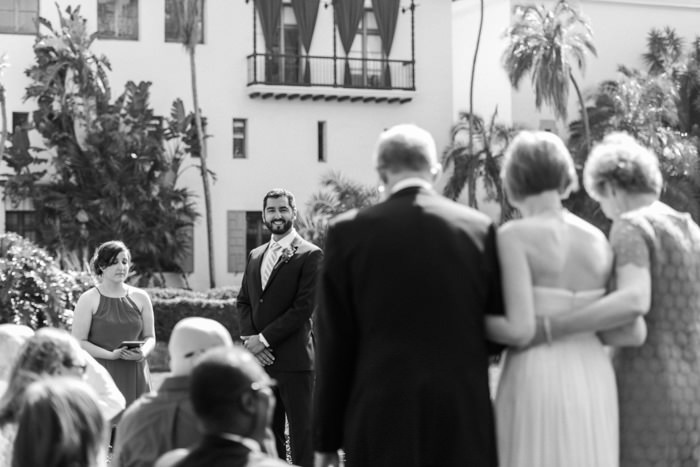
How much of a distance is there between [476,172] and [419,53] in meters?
5.73

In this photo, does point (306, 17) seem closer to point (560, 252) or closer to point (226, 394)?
point (560, 252)

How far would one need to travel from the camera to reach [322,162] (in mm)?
38688

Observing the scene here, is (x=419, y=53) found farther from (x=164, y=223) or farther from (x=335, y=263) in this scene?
(x=335, y=263)

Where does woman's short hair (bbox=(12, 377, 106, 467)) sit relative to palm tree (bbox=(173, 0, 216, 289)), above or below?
below

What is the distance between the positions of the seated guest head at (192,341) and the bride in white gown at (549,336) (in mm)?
1142

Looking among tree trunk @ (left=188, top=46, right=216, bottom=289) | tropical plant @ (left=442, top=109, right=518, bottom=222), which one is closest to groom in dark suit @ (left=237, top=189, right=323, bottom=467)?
tree trunk @ (left=188, top=46, right=216, bottom=289)

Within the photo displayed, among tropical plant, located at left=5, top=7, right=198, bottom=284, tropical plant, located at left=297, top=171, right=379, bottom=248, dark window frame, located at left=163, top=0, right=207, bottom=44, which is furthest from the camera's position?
dark window frame, located at left=163, top=0, right=207, bottom=44

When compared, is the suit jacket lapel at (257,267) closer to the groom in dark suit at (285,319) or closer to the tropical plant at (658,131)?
the groom in dark suit at (285,319)

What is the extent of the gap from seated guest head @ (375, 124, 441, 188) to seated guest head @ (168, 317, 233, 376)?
98 centimetres

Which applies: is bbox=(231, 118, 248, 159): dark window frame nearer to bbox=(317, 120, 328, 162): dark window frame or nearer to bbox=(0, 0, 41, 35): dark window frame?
bbox=(317, 120, 328, 162): dark window frame

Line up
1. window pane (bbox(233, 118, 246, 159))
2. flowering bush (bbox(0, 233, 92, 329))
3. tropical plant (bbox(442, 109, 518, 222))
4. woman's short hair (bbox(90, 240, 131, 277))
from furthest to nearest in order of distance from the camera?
window pane (bbox(233, 118, 246, 159)) → tropical plant (bbox(442, 109, 518, 222)) → flowering bush (bbox(0, 233, 92, 329)) → woman's short hair (bbox(90, 240, 131, 277))

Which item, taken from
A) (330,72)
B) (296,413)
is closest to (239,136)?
(330,72)

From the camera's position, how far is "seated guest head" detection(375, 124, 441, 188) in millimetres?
5289

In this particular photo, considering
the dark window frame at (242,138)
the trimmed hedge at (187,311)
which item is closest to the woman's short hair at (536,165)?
the trimmed hedge at (187,311)
